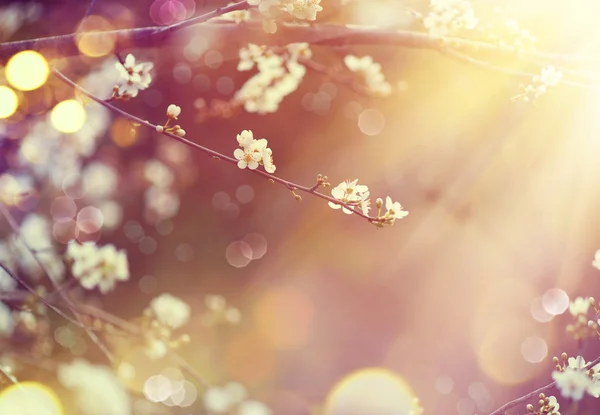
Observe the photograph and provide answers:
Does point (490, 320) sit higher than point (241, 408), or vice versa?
point (490, 320)

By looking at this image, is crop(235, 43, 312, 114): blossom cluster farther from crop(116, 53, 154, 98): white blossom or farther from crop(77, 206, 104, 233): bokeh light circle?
crop(77, 206, 104, 233): bokeh light circle

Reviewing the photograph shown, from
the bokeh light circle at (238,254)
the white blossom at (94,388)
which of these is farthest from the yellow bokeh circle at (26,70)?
the bokeh light circle at (238,254)

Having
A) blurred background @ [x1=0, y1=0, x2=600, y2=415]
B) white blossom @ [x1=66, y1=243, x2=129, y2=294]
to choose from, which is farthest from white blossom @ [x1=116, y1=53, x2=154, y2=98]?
blurred background @ [x1=0, y1=0, x2=600, y2=415]

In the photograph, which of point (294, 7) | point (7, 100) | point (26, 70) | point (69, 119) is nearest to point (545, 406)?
point (294, 7)

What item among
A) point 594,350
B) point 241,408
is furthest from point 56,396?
point 594,350

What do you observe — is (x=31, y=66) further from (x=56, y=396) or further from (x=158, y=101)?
(x=56, y=396)

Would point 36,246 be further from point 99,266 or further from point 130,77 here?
point 130,77

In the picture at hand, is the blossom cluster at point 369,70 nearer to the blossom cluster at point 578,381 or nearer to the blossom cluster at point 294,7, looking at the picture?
the blossom cluster at point 294,7
